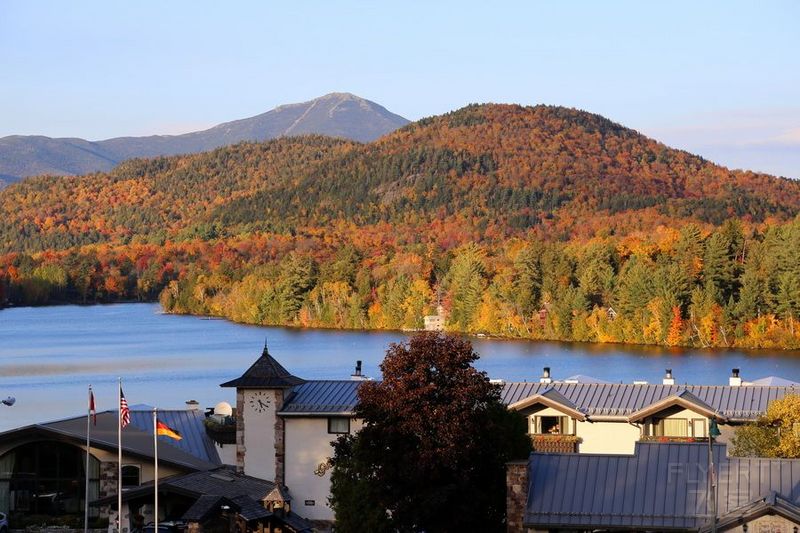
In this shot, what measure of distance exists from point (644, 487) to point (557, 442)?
8451mm

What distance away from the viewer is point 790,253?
92.1 meters

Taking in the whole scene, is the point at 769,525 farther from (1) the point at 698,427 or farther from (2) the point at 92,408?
(2) the point at 92,408

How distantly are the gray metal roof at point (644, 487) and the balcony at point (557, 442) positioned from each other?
772 cm

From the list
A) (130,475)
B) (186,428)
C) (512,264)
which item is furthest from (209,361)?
(130,475)

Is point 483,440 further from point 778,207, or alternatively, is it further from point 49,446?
point 778,207

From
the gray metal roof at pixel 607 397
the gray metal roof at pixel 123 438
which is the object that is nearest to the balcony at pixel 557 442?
the gray metal roof at pixel 607 397

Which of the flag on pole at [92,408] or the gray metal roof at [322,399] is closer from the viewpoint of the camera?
the flag on pole at [92,408]

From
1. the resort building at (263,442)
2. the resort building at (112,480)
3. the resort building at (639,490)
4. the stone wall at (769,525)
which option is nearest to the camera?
the stone wall at (769,525)

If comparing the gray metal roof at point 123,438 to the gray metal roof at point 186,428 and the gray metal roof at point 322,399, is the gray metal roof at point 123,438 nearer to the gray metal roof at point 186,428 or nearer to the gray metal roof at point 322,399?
the gray metal roof at point 186,428

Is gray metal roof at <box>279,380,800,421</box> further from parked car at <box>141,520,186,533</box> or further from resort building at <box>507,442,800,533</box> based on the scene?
resort building at <box>507,442,800,533</box>

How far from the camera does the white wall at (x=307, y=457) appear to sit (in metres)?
28.7

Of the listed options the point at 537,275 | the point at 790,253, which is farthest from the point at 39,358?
the point at 790,253

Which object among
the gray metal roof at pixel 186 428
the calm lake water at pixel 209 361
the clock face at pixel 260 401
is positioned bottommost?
the calm lake water at pixel 209 361

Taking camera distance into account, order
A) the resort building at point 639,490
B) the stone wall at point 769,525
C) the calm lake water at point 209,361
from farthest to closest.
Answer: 1. the calm lake water at point 209,361
2. the resort building at point 639,490
3. the stone wall at point 769,525
